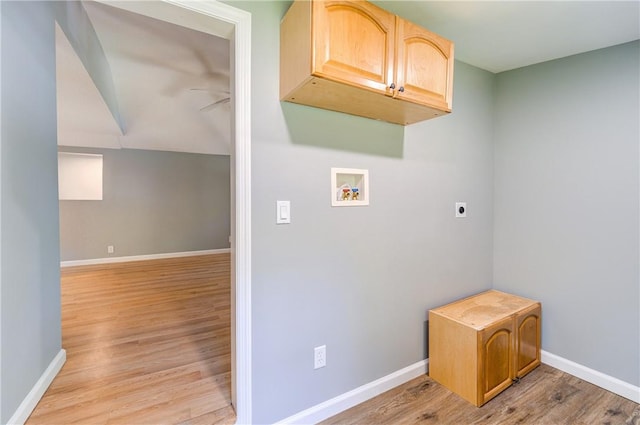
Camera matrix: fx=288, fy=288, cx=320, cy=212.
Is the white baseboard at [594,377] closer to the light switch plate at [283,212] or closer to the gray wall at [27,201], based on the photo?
the light switch plate at [283,212]

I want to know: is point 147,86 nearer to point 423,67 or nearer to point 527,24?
point 423,67

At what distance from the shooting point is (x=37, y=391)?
1631mm

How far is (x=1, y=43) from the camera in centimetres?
129

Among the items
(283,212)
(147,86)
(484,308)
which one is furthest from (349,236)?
(147,86)

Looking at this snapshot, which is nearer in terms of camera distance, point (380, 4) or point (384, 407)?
point (380, 4)

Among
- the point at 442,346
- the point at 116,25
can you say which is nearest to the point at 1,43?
the point at 116,25

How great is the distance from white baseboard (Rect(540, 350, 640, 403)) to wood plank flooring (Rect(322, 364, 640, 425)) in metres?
0.04

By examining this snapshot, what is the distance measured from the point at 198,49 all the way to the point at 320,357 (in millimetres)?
2935

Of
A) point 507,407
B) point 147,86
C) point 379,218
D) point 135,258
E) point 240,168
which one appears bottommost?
point 507,407

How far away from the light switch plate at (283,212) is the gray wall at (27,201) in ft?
4.07

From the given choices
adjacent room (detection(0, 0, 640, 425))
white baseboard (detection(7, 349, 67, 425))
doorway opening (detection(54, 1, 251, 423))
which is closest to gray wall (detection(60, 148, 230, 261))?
adjacent room (detection(0, 0, 640, 425))

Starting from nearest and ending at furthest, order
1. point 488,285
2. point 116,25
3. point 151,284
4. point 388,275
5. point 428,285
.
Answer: point 388,275 < point 428,285 < point 116,25 < point 488,285 < point 151,284

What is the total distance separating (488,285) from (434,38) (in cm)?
207

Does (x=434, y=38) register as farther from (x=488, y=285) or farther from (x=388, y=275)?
(x=488, y=285)
